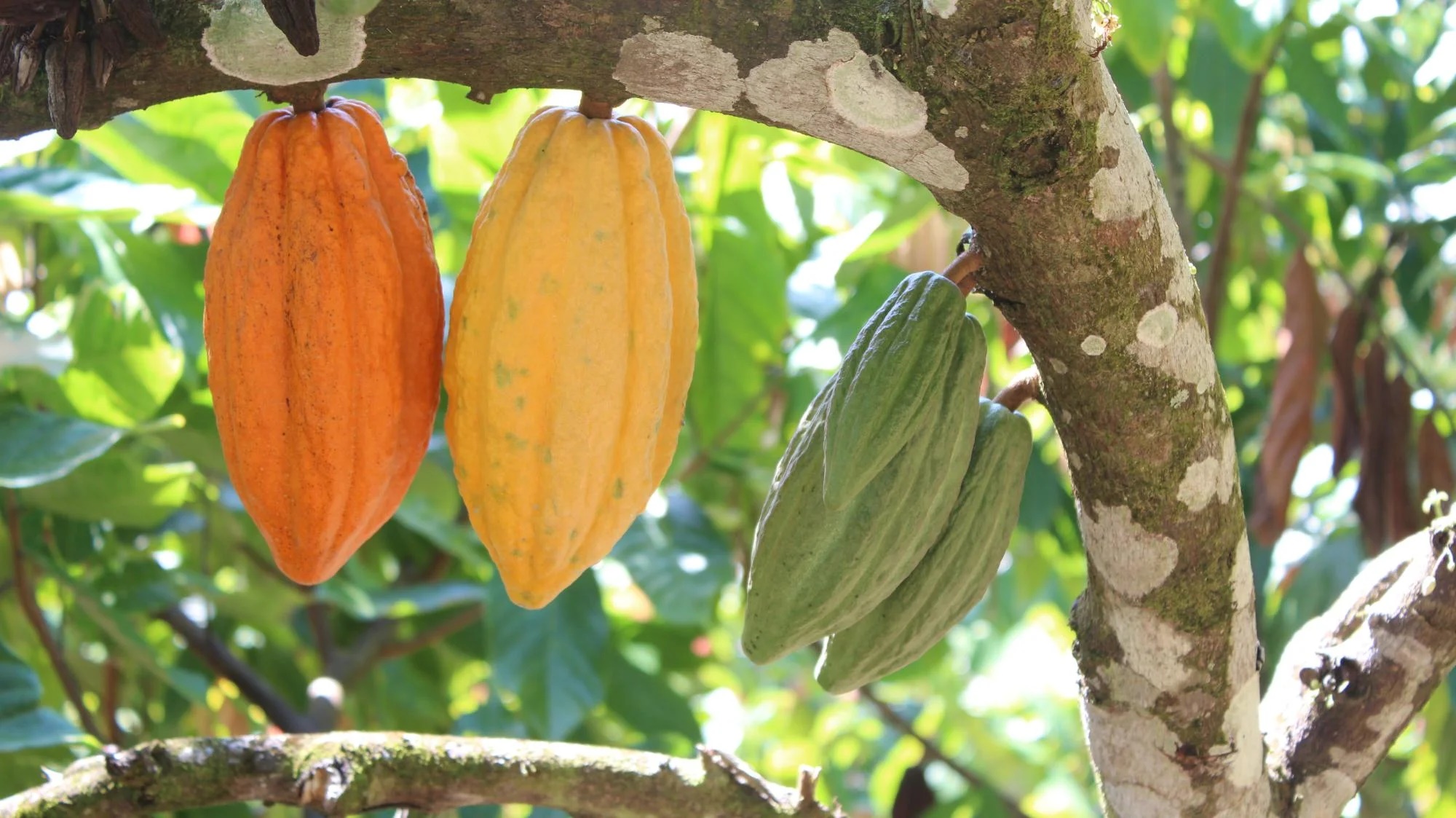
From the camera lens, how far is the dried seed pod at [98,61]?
0.82 meters

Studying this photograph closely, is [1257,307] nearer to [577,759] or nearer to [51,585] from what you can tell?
[577,759]

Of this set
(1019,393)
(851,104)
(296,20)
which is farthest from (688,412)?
→ (296,20)

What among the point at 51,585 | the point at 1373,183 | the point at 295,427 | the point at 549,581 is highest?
the point at 295,427

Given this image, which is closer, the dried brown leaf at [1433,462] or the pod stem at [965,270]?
the pod stem at [965,270]

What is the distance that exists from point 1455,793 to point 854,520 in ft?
6.52

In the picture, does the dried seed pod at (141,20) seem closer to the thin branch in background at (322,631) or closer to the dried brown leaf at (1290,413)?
the thin branch in background at (322,631)

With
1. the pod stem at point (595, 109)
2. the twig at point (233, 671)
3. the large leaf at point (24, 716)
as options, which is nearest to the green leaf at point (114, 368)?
the large leaf at point (24, 716)

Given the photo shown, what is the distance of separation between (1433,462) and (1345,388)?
0.19 meters

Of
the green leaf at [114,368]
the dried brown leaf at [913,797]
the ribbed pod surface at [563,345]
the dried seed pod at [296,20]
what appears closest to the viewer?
the dried seed pod at [296,20]

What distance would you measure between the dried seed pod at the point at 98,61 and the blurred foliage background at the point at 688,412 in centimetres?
63

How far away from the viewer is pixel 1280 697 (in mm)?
1291

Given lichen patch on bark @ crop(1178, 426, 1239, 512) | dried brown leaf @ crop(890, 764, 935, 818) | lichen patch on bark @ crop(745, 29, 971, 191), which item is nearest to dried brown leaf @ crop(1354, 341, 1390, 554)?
dried brown leaf @ crop(890, 764, 935, 818)

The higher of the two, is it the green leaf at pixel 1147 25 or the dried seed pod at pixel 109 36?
the dried seed pod at pixel 109 36

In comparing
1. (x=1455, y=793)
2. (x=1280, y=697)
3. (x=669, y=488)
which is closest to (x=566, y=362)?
(x=1280, y=697)
